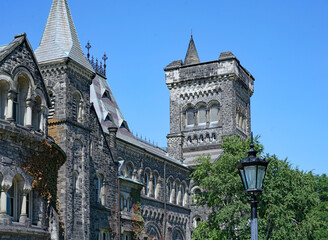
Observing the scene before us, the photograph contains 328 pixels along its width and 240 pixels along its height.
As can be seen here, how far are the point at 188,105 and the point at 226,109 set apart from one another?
4.83 metres

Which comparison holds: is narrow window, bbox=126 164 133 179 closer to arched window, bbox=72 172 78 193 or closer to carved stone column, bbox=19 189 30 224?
A: arched window, bbox=72 172 78 193

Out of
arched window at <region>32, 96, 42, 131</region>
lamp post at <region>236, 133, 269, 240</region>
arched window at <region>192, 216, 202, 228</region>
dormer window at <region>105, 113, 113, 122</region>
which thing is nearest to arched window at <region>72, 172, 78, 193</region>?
arched window at <region>32, 96, 42, 131</region>

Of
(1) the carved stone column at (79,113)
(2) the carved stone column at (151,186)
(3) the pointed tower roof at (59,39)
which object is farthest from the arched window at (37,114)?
(2) the carved stone column at (151,186)

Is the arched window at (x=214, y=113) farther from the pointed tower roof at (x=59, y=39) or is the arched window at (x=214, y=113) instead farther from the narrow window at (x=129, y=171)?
the pointed tower roof at (x=59, y=39)

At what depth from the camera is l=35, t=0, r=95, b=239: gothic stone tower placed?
3027cm

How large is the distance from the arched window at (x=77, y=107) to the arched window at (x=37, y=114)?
7.82m

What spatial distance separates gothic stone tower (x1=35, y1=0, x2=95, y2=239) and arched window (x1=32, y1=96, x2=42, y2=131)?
6601 mm

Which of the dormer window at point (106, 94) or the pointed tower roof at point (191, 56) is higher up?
the pointed tower roof at point (191, 56)

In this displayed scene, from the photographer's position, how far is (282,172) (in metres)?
39.2

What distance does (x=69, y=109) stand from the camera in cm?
3111

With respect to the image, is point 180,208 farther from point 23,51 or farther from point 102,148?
point 23,51

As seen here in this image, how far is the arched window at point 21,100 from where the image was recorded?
896 inches

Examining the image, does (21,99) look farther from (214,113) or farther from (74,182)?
(214,113)

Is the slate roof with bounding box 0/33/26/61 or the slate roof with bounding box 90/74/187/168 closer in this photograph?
the slate roof with bounding box 0/33/26/61
